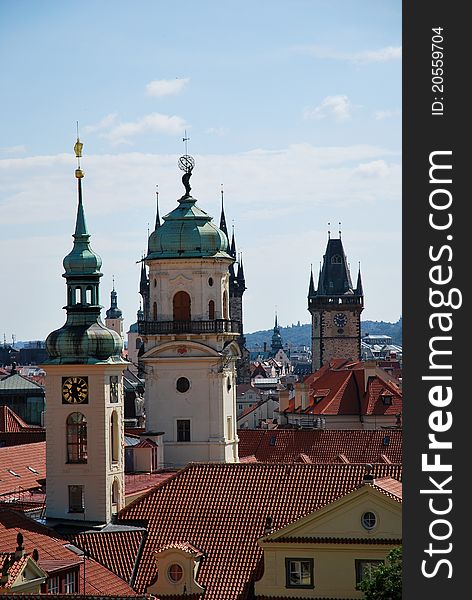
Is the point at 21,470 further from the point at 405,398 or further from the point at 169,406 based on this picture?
the point at 405,398

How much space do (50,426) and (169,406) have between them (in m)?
17.0

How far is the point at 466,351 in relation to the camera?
2044cm

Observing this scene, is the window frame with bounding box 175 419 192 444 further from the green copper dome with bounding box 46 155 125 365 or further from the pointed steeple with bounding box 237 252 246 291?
the pointed steeple with bounding box 237 252 246 291

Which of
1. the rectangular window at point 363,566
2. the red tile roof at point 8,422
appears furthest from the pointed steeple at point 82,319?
the red tile roof at point 8,422

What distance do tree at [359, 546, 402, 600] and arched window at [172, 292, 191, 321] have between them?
2668cm

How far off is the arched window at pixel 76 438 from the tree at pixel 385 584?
1175 cm

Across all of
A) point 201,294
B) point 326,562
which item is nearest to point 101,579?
point 326,562

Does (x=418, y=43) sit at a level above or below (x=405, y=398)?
above

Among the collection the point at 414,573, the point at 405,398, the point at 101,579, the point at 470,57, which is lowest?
the point at 101,579

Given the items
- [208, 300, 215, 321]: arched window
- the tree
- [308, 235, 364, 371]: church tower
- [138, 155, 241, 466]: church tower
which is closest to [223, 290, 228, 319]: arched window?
[138, 155, 241, 466]: church tower

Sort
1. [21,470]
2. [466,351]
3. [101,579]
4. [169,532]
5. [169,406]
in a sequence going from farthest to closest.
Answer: [169,406], [21,470], [169,532], [101,579], [466,351]

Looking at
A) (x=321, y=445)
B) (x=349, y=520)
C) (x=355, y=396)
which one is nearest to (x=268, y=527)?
(x=349, y=520)

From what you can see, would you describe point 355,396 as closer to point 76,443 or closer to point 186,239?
point 186,239

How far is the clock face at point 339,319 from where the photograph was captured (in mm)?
167125
